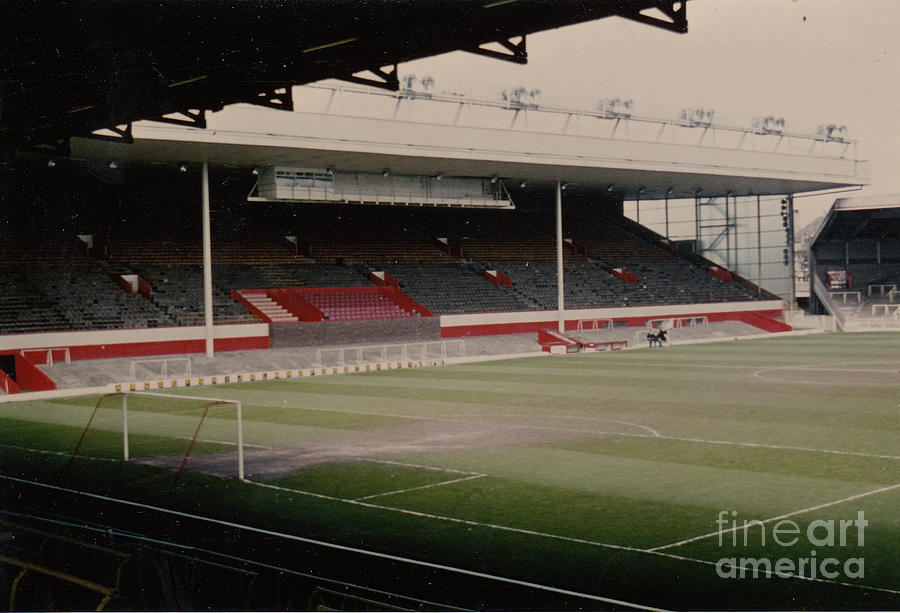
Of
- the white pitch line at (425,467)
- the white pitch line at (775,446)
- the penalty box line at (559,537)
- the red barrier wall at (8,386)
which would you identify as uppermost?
the red barrier wall at (8,386)

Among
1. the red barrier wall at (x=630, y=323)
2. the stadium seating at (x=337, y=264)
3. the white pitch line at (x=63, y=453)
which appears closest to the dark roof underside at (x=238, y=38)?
the white pitch line at (x=63, y=453)

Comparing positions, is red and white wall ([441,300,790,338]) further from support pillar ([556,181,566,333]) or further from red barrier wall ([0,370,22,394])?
red barrier wall ([0,370,22,394])

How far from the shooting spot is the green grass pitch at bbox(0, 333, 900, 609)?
894cm

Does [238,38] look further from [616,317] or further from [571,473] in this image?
[616,317]

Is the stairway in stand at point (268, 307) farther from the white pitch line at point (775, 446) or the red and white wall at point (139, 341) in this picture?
the white pitch line at point (775, 446)

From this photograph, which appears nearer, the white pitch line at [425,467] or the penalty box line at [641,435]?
the white pitch line at [425,467]

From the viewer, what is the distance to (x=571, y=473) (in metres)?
13.4

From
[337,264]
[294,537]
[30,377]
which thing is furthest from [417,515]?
[337,264]

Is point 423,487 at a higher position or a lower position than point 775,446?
lower

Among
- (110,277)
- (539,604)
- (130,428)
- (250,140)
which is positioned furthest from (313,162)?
(539,604)

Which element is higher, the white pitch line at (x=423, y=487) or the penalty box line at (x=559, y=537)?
the white pitch line at (x=423, y=487)

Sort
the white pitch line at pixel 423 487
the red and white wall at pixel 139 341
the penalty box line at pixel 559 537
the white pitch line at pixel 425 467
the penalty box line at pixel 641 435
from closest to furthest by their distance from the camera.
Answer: the penalty box line at pixel 559 537
the white pitch line at pixel 423 487
the white pitch line at pixel 425 467
the penalty box line at pixel 641 435
the red and white wall at pixel 139 341

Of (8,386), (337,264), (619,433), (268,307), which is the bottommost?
(619,433)

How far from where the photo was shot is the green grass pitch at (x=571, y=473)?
29.3ft
